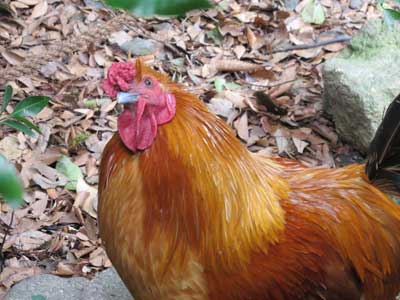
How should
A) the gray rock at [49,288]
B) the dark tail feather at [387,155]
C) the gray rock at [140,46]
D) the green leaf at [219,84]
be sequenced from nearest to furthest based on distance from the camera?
the dark tail feather at [387,155] < the gray rock at [49,288] < the green leaf at [219,84] < the gray rock at [140,46]

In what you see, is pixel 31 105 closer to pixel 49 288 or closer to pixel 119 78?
pixel 119 78

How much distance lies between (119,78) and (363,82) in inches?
100

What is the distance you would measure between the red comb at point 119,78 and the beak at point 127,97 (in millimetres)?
25

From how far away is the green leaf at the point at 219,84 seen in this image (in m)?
5.09

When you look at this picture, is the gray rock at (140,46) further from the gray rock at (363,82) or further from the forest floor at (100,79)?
the gray rock at (363,82)

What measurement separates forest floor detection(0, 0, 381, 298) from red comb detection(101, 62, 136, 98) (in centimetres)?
169

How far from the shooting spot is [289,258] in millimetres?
2725

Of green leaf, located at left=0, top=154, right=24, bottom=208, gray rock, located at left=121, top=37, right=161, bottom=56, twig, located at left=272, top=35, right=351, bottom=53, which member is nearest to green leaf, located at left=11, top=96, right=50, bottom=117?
green leaf, located at left=0, top=154, right=24, bottom=208

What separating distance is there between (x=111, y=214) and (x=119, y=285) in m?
1.07

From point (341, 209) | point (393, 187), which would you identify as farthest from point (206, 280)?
point (393, 187)

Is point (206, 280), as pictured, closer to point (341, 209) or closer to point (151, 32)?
point (341, 209)

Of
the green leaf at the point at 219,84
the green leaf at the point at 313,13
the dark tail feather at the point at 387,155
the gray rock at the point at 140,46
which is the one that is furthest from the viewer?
the green leaf at the point at 313,13

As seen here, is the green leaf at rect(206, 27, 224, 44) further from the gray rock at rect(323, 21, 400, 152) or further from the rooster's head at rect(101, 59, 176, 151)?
the rooster's head at rect(101, 59, 176, 151)

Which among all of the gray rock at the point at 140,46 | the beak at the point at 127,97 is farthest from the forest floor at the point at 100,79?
the beak at the point at 127,97
